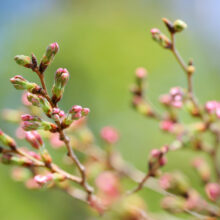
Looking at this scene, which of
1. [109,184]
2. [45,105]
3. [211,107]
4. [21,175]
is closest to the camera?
[45,105]

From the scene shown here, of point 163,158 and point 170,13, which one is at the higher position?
point 170,13

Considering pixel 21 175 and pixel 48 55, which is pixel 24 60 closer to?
pixel 48 55

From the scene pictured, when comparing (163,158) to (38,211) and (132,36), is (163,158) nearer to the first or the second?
(38,211)

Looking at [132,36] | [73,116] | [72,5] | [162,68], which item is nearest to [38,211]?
[73,116]

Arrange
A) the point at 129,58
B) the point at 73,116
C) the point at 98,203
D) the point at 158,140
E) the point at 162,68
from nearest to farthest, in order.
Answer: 1. the point at 73,116
2. the point at 98,203
3. the point at 158,140
4. the point at 162,68
5. the point at 129,58

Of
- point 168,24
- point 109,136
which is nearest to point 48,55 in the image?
point 168,24

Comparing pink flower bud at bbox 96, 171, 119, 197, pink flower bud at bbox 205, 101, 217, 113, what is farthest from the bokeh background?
pink flower bud at bbox 205, 101, 217, 113

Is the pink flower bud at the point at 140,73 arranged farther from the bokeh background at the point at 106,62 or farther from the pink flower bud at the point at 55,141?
the bokeh background at the point at 106,62

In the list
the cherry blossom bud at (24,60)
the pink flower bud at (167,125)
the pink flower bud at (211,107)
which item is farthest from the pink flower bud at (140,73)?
the cherry blossom bud at (24,60)

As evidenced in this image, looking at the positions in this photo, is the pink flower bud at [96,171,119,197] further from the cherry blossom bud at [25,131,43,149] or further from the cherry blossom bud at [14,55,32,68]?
the cherry blossom bud at [14,55,32,68]
